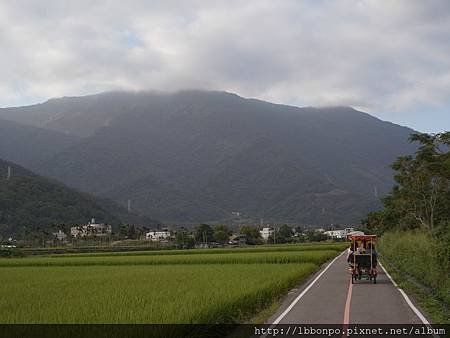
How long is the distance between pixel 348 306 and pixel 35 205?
363ft

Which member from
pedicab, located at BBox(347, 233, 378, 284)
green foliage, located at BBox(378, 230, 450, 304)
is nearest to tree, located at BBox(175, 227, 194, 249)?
green foliage, located at BBox(378, 230, 450, 304)

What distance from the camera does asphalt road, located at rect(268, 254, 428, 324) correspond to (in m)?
12.9

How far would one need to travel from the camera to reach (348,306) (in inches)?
604

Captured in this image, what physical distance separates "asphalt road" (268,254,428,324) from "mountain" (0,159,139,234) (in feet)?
333

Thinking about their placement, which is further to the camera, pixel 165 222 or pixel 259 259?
pixel 165 222

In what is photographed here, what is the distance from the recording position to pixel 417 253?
26.6 meters

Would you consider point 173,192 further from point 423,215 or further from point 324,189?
point 423,215

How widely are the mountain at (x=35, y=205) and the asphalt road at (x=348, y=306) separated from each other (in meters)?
101

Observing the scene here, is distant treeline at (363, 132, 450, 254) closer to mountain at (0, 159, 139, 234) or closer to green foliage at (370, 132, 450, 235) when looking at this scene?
green foliage at (370, 132, 450, 235)

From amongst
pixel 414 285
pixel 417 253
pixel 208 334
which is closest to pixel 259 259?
pixel 417 253

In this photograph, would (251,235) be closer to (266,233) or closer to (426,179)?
A: (266,233)

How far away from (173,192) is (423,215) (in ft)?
509

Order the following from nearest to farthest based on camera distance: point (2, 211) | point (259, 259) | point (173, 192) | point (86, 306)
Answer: point (86, 306), point (259, 259), point (2, 211), point (173, 192)

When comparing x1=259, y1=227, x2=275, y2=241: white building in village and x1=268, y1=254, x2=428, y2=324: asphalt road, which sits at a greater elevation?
x1=268, y1=254, x2=428, y2=324: asphalt road
